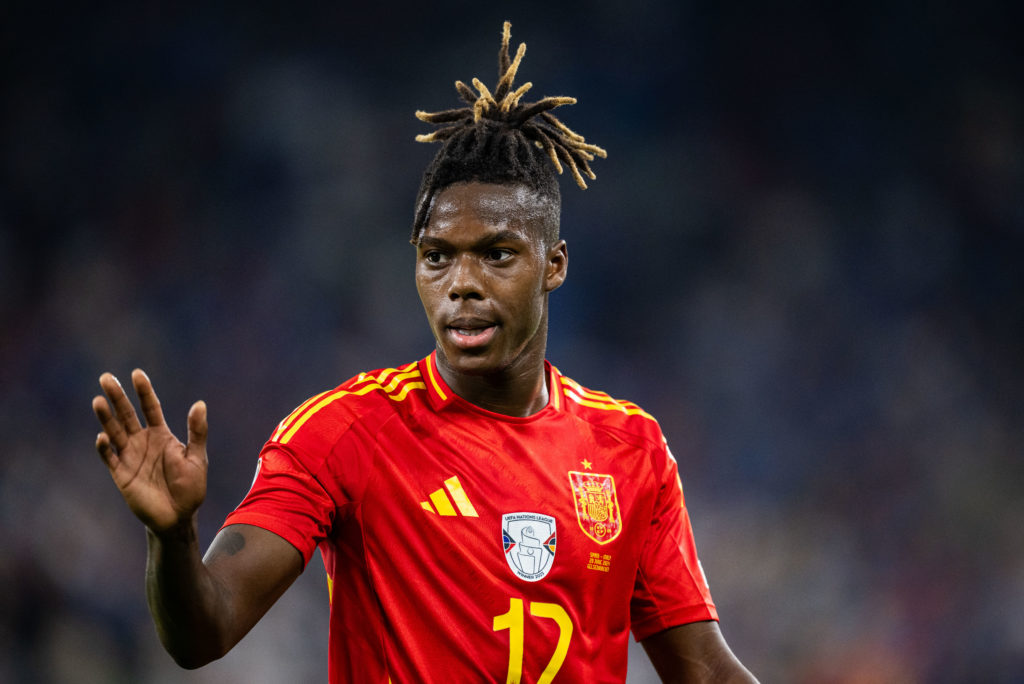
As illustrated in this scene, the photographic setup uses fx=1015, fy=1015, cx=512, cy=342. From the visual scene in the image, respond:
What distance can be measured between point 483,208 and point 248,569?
1.11 meters

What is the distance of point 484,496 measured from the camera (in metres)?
2.59

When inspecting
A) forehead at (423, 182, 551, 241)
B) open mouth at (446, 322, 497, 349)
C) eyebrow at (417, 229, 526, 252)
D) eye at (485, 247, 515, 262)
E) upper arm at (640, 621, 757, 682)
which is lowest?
upper arm at (640, 621, 757, 682)

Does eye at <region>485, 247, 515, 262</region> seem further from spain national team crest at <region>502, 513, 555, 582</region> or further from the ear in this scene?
spain national team crest at <region>502, 513, 555, 582</region>

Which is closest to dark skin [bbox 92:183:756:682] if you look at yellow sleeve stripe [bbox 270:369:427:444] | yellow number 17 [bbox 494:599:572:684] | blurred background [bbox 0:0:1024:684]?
yellow sleeve stripe [bbox 270:369:427:444]

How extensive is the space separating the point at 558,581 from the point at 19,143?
460cm

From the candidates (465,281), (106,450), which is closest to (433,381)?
(465,281)

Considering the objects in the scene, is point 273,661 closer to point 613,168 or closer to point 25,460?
point 25,460

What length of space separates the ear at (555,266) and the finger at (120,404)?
4.32 feet

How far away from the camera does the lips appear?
2.64 meters

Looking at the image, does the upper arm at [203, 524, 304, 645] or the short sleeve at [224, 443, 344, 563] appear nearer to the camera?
the upper arm at [203, 524, 304, 645]

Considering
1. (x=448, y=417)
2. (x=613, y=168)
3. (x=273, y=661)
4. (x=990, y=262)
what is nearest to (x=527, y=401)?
(x=448, y=417)

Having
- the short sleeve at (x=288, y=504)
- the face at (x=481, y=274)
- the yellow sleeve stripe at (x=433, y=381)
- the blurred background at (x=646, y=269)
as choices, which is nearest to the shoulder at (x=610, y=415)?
the face at (x=481, y=274)

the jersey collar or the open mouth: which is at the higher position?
the open mouth

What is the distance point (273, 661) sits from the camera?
549 centimetres
